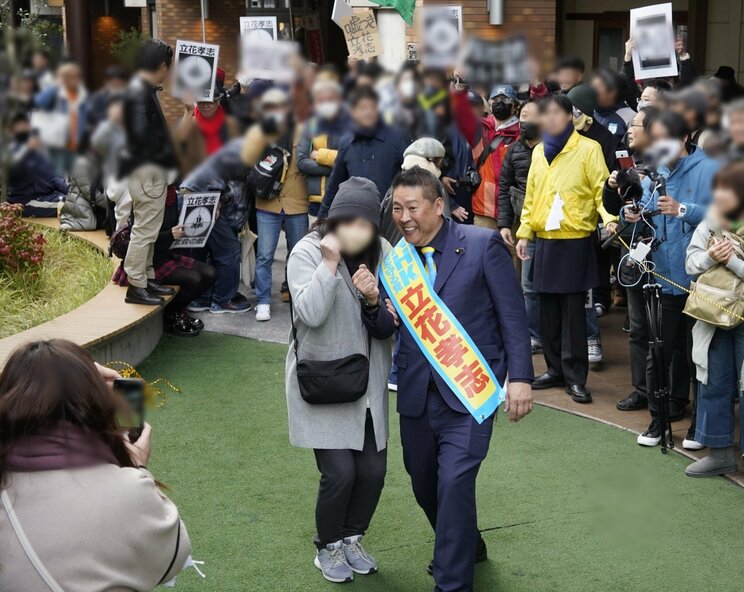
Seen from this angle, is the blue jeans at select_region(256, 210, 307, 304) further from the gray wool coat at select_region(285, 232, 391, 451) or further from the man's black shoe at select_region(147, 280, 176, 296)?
the gray wool coat at select_region(285, 232, 391, 451)

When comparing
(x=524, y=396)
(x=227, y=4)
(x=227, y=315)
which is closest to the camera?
(x=227, y=4)

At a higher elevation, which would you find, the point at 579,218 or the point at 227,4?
the point at 227,4

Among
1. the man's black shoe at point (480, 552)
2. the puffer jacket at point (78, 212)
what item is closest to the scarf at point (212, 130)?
the man's black shoe at point (480, 552)

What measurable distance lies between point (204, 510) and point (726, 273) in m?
2.83

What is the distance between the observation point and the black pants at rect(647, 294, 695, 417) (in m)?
6.01

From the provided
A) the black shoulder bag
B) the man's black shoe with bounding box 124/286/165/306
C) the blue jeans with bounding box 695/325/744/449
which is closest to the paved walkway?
the blue jeans with bounding box 695/325/744/449

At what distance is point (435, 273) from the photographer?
432cm

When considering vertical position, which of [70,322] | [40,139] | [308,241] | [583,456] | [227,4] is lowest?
[583,456]

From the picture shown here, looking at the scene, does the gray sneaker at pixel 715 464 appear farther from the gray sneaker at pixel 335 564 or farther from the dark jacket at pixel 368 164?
the dark jacket at pixel 368 164

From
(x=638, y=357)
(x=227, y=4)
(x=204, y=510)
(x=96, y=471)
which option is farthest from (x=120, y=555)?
(x=638, y=357)

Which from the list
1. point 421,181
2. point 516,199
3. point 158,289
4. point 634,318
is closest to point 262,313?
point 158,289

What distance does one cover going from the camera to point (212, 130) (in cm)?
138

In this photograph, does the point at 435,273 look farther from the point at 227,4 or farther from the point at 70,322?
the point at 70,322

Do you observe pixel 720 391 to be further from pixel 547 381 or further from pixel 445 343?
pixel 445 343
